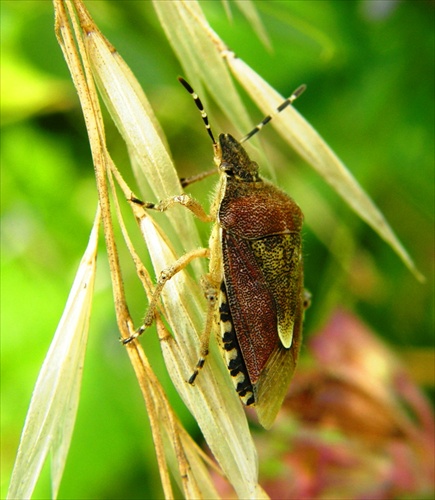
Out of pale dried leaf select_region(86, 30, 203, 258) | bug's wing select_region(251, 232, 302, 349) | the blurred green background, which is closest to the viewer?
pale dried leaf select_region(86, 30, 203, 258)

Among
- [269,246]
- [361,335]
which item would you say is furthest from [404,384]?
[269,246]

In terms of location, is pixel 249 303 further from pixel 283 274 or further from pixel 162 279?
pixel 162 279

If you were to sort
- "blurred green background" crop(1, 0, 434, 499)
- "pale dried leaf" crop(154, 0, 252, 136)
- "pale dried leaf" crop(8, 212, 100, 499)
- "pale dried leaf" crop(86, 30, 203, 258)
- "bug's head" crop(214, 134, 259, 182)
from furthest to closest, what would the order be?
"blurred green background" crop(1, 0, 434, 499)
"bug's head" crop(214, 134, 259, 182)
"pale dried leaf" crop(154, 0, 252, 136)
"pale dried leaf" crop(86, 30, 203, 258)
"pale dried leaf" crop(8, 212, 100, 499)

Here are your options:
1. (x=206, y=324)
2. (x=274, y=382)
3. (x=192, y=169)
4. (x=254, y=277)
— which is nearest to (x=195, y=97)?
(x=254, y=277)

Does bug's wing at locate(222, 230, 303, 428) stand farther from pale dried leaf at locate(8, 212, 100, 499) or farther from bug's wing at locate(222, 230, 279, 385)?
pale dried leaf at locate(8, 212, 100, 499)

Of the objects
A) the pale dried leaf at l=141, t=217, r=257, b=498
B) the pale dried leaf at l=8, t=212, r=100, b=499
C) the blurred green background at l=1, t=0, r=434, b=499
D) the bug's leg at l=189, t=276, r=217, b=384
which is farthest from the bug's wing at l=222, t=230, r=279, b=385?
the blurred green background at l=1, t=0, r=434, b=499

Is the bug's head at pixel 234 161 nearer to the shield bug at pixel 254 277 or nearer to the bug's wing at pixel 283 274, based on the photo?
the shield bug at pixel 254 277

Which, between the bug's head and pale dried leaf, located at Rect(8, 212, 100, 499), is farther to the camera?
the bug's head
